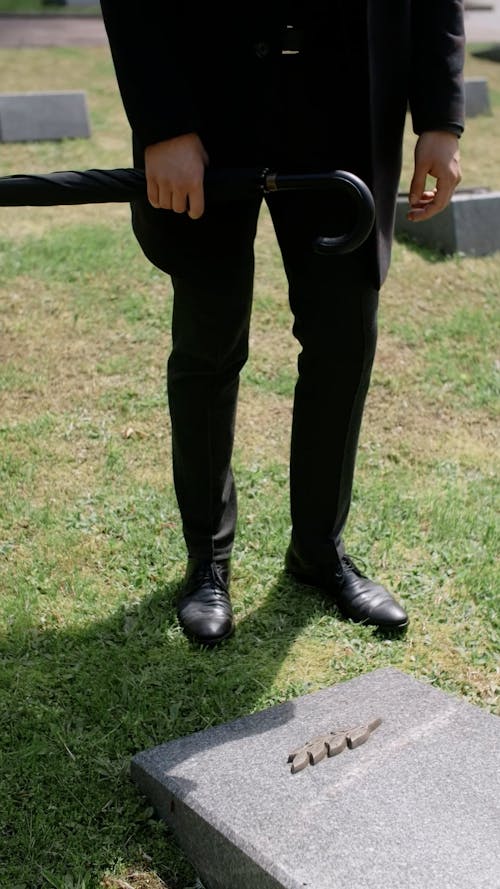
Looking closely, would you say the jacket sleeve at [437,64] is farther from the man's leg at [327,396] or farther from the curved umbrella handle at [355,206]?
the curved umbrella handle at [355,206]

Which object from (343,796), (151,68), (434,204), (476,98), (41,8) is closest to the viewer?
(343,796)

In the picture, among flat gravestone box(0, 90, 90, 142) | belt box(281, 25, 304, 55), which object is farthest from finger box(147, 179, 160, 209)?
flat gravestone box(0, 90, 90, 142)

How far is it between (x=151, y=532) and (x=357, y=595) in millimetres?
801

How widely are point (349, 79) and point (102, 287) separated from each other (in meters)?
3.05

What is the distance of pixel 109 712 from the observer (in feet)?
8.80

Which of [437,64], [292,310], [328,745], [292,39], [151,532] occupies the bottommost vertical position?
[151,532]

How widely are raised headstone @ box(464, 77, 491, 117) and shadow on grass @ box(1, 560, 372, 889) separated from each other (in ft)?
24.2

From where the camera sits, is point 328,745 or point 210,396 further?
point 210,396

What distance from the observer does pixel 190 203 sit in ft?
7.63

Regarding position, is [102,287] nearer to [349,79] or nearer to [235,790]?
[349,79]

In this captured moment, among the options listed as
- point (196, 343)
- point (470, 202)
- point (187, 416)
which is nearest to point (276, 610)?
point (187, 416)

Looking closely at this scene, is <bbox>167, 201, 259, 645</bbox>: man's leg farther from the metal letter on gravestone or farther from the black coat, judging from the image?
the metal letter on gravestone

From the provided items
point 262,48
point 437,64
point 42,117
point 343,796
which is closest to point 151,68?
point 262,48

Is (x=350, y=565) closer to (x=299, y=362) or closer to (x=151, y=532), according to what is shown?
(x=299, y=362)
